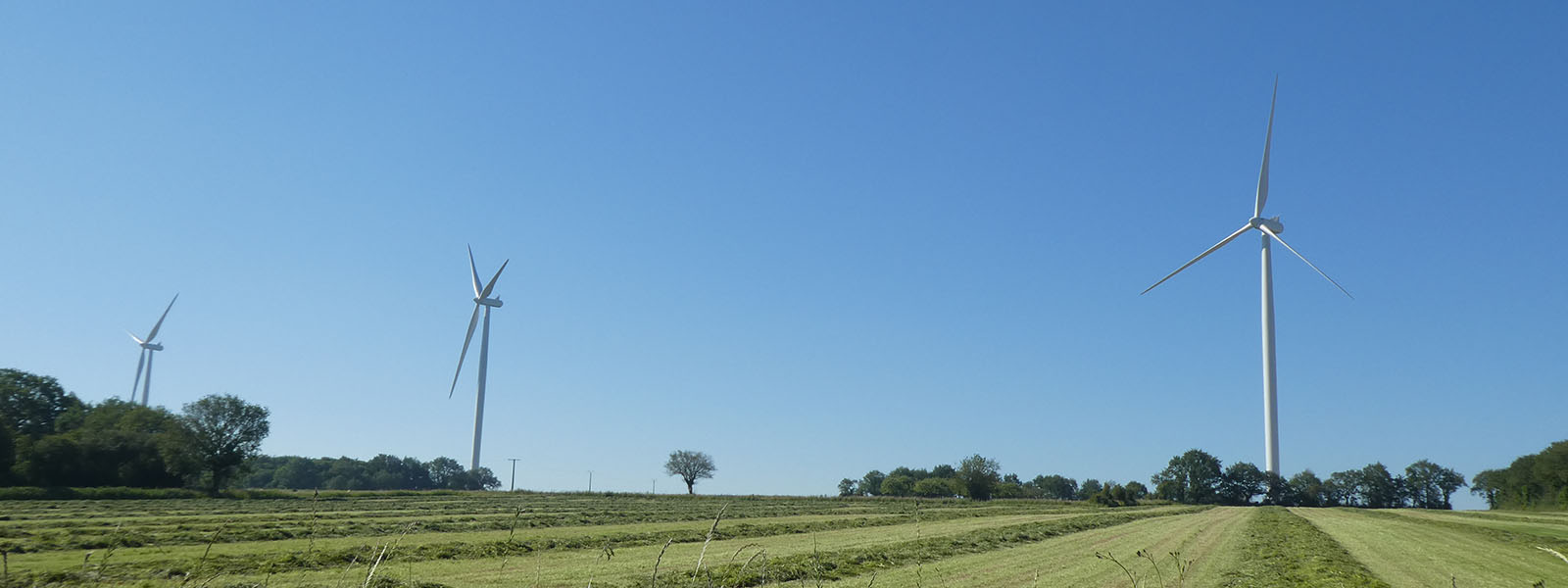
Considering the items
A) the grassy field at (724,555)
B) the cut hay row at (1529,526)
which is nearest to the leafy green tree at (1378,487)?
the cut hay row at (1529,526)

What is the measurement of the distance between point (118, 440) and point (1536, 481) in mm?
154666

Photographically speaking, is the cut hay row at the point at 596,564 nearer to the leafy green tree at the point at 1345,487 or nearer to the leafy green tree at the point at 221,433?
the leafy green tree at the point at 221,433

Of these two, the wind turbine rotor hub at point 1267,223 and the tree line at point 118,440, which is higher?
the wind turbine rotor hub at point 1267,223

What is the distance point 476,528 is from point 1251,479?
150 meters

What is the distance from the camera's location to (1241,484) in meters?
161

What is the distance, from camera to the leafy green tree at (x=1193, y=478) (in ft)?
523

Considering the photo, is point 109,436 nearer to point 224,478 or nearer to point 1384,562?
point 224,478

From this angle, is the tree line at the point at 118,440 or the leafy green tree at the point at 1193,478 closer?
the tree line at the point at 118,440

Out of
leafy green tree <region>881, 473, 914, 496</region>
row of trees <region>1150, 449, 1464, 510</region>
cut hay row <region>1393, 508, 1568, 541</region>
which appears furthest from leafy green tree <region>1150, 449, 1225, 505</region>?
cut hay row <region>1393, 508, 1568, 541</region>

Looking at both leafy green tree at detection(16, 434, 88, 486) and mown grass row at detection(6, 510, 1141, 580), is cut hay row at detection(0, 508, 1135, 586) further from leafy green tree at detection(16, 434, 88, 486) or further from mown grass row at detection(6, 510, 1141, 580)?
leafy green tree at detection(16, 434, 88, 486)

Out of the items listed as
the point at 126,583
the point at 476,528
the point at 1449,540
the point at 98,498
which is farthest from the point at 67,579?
the point at 98,498

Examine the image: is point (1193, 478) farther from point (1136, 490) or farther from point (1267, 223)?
point (1267, 223)

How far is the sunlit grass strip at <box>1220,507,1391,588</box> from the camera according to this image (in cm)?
2650

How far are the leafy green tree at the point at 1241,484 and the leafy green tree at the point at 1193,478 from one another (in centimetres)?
100
